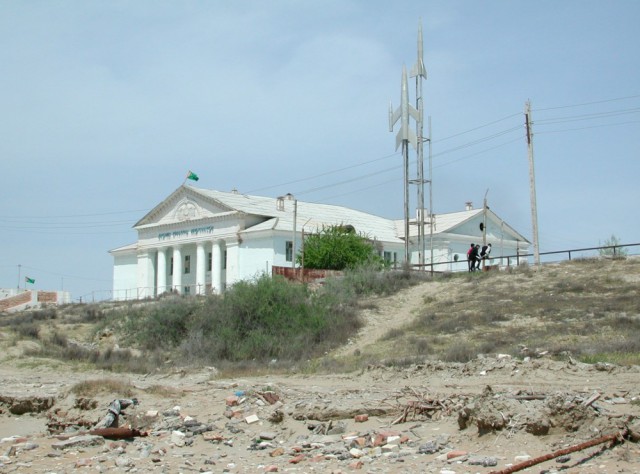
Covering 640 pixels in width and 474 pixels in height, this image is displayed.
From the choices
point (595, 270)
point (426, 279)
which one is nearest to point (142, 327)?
point (426, 279)

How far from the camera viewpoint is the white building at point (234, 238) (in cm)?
5697

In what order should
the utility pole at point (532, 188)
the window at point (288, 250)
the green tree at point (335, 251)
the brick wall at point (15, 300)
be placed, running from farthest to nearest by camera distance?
the brick wall at point (15, 300), the window at point (288, 250), the green tree at point (335, 251), the utility pole at point (532, 188)

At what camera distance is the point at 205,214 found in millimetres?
60250

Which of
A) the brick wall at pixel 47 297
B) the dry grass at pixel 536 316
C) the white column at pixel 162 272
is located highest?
the white column at pixel 162 272

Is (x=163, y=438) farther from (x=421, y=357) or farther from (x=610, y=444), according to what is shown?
(x=421, y=357)

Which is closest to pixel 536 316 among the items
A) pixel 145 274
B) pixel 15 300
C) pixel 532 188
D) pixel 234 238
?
pixel 532 188

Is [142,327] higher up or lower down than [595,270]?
lower down

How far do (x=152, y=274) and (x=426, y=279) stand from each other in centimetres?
3039

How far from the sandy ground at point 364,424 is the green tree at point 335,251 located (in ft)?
104

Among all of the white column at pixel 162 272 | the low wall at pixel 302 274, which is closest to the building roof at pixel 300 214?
the white column at pixel 162 272

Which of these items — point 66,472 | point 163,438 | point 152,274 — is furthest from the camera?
point 152,274

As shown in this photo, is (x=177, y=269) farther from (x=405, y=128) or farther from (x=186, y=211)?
(x=405, y=128)

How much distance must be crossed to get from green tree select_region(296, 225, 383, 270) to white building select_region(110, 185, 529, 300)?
99.1 inches

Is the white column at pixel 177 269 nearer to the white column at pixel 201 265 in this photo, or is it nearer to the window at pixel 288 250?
the white column at pixel 201 265
